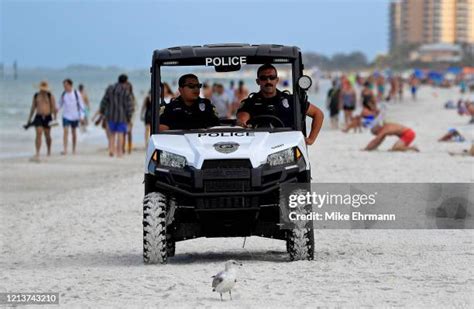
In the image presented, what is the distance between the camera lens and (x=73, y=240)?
12461 mm

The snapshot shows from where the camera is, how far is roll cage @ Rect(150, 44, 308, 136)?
9.80 m

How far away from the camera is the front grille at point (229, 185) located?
938cm

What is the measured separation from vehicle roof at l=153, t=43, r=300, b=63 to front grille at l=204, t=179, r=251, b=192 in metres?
1.08

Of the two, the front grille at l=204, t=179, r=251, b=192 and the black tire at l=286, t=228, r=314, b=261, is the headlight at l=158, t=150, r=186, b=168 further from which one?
the black tire at l=286, t=228, r=314, b=261

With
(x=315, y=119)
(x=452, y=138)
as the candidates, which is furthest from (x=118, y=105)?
(x=315, y=119)

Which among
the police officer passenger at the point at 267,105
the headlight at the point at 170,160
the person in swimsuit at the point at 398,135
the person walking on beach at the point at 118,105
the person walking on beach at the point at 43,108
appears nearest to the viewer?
the headlight at the point at 170,160

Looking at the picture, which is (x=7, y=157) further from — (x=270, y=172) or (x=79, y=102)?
(x=270, y=172)

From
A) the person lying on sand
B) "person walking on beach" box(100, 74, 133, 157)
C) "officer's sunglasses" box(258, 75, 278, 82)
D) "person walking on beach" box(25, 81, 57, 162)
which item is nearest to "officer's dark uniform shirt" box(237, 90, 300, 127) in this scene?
"officer's sunglasses" box(258, 75, 278, 82)

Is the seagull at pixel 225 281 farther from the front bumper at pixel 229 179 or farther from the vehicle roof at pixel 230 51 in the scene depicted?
the vehicle roof at pixel 230 51

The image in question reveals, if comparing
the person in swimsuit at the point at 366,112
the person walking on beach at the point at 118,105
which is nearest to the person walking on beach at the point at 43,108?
the person walking on beach at the point at 118,105

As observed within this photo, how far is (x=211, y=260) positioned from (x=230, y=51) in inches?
71.8

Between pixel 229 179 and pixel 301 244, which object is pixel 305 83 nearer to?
pixel 229 179

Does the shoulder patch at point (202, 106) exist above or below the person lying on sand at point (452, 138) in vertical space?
above

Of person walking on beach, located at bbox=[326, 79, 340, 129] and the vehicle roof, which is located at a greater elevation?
the vehicle roof
